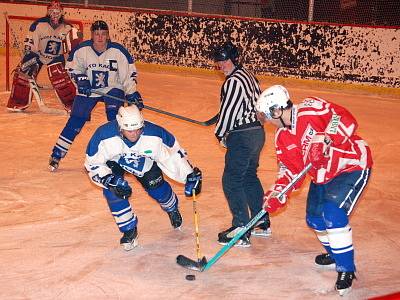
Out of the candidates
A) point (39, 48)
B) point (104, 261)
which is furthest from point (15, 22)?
point (104, 261)

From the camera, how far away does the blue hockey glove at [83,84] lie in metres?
5.97

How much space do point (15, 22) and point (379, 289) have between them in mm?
9511

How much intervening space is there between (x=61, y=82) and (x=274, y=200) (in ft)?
16.8

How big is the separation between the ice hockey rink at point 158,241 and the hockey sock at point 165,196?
18 centimetres

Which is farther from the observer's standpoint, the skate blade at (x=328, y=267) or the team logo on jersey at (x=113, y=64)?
the team logo on jersey at (x=113, y=64)

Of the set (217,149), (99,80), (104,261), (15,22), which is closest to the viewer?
(104,261)

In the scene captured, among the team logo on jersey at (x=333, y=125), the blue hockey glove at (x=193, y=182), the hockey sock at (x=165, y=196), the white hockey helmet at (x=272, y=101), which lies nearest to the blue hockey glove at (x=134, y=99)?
the hockey sock at (x=165, y=196)

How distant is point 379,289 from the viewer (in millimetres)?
3898

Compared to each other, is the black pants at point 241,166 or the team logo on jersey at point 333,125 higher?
the team logo on jersey at point 333,125

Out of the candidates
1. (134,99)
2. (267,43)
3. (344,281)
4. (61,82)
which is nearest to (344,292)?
(344,281)

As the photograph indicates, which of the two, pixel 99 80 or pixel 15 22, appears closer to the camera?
pixel 99 80

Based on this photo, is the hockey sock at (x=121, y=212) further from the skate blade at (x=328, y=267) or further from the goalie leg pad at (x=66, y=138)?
the goalie leg pad at (x=66, y=138)

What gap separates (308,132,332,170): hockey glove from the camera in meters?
3.50

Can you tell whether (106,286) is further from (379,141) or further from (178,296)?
(379,141)
